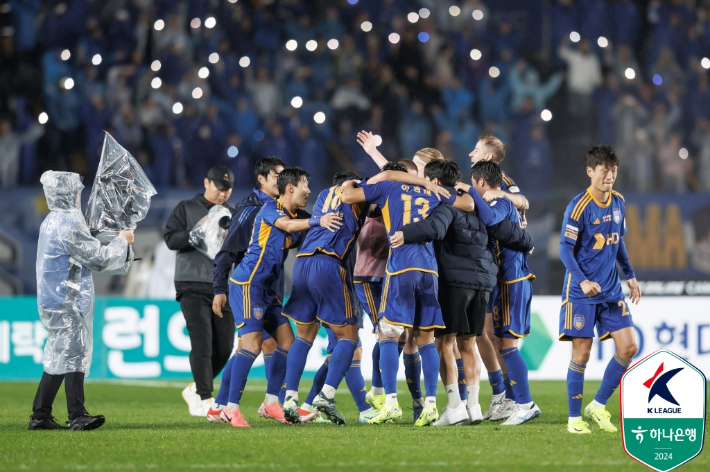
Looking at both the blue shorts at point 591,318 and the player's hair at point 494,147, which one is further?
the player's hair at point 494,147

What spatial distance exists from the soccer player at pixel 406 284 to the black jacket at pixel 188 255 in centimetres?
179

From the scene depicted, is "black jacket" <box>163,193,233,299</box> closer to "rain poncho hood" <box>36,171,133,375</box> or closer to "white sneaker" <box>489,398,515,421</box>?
"rain poncho hood" <box>36,171,133,375</box>

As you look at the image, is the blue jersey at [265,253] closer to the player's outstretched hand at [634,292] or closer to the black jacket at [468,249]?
the black jacket at [468,249]

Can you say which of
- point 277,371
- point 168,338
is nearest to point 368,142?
point 277,371

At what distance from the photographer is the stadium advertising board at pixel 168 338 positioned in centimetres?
1127

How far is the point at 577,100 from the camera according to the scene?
48.7ft

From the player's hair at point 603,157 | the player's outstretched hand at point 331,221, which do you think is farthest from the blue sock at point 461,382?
the player's hair at point 603,157

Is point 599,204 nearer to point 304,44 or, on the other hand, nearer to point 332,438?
point 332,438

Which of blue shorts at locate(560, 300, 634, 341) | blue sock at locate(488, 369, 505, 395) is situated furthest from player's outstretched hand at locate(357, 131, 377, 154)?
blue shorts at locate(560, 300, 634, 341)

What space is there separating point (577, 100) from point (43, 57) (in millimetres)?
8477

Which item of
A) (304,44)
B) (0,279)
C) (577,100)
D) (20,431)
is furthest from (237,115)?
(20,431)

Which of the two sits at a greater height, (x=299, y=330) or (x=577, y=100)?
(x=577, y=100)

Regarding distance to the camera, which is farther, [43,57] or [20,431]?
[43,57]

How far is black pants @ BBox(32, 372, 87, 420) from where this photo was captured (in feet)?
21.2
